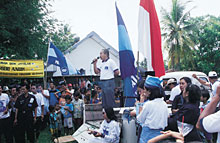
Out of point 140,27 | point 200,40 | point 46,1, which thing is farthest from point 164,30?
point 140,27

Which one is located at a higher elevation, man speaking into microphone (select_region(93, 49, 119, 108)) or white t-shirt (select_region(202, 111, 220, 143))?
man speaking into microphone (select_region(93, 49, 119, 108))

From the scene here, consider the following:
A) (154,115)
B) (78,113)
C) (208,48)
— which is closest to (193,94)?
(154,115)

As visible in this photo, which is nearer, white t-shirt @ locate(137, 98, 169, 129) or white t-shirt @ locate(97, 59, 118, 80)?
white t-shirt @ locate(137, 98, 169, 129)

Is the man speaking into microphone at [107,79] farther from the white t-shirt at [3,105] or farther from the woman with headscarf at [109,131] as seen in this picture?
the white t-shirt at [3,105]

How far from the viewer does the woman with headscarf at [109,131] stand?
372 cm

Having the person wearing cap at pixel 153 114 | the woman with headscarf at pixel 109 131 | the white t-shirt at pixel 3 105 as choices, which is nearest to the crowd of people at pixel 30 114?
the white t-shirt at pixel 3 105

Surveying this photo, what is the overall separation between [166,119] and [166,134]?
0.78 meters

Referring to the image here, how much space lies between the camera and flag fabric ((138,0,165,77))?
201 inches

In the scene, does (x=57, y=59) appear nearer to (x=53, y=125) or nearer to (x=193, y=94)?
(x=53, y=125)

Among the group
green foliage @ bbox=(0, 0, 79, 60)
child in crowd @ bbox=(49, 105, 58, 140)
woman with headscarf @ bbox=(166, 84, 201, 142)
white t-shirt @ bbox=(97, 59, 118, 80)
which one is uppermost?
green foliage @ bbox=(0, 0, 79, 60)

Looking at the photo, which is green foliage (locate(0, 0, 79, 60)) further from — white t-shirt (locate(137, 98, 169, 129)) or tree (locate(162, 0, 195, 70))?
tree (locate(162, 0, 195, 70))

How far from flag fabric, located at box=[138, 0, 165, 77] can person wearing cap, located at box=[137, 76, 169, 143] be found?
2145mm

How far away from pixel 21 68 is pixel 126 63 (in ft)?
17.8

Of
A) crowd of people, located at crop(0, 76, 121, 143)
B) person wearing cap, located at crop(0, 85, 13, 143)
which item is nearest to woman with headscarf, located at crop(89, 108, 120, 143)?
crowd of people, located at crop(0, 76, 121, 143)
